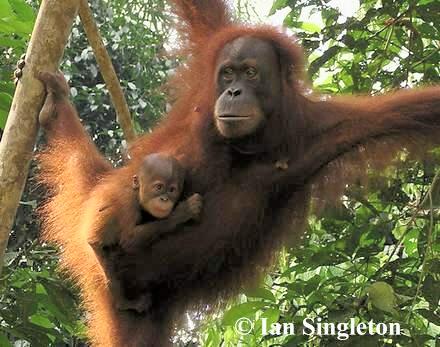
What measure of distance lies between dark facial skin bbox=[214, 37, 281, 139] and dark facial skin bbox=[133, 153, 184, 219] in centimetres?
25

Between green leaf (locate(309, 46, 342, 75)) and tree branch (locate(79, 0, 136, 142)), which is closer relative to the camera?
tree branch (locate(79, 0, 136, 142))

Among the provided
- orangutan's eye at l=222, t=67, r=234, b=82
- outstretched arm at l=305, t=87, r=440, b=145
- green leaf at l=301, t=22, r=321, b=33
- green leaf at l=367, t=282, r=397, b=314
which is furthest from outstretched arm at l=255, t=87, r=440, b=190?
green leaf at l=301, t=22, r=321, b=33

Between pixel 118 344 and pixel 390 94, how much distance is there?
1.49 meters

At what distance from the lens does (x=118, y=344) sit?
134 inches

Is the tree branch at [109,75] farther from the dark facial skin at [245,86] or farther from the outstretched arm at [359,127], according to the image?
the outstretched arm at [359,127]

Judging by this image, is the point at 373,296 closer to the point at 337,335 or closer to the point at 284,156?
the point at 337,335

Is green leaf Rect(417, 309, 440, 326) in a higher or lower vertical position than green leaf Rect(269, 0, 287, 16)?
lower

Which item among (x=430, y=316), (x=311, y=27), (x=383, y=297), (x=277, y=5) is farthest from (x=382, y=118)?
(x=311, y=27)

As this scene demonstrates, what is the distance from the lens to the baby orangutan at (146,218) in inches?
123

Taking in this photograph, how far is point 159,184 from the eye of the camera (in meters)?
3.12

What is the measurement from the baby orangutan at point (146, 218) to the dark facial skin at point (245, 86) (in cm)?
28

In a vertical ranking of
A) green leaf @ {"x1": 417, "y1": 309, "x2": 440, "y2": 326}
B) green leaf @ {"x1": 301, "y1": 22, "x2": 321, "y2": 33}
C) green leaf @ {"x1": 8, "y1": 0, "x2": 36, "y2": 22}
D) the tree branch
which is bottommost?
green leaf @ {"x1": 417, "y1": 309, "x2": 440, "y2": 326}

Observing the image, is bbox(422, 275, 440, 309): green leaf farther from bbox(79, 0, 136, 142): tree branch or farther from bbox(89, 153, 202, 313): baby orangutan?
bbox(79, 0, 136, 142): tree branch

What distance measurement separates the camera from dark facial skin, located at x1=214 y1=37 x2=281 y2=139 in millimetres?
3055
